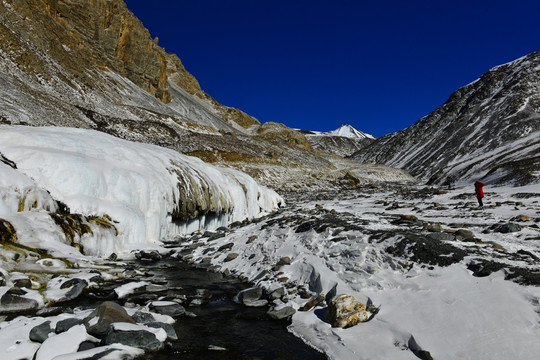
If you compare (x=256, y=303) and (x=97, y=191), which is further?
(x=97, y=191)

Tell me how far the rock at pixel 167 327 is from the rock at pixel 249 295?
85.8 inches

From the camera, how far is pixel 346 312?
19.7 ft

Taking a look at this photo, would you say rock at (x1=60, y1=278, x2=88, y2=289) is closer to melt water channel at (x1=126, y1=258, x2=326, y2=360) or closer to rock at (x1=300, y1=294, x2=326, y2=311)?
melt water channel at (x1=126, y1=258, x2=326, y2=360)

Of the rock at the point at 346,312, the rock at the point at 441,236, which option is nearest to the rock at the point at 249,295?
the rock at the point at 346,312

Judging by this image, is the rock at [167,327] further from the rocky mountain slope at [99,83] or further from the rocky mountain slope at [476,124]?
the rocky mountain slope at [476,124]

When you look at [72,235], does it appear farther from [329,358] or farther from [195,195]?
[329,358]

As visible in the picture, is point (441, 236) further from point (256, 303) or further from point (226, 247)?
point (226, 247)

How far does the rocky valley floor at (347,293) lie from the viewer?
4832 mm

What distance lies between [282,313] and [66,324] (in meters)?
4.04

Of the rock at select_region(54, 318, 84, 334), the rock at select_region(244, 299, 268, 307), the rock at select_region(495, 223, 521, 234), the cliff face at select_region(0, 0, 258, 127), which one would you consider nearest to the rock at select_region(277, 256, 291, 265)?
the rock at select_region(244, 299, 268, 307)

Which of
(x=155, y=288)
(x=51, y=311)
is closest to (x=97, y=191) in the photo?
(x=155, y=288)

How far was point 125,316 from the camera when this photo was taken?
5.62 meters

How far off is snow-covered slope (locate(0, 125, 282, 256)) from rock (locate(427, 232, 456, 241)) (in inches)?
415

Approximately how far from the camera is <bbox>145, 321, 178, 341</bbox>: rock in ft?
18.0
